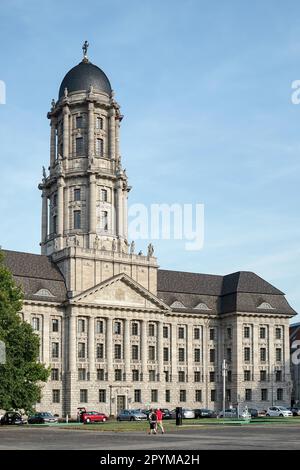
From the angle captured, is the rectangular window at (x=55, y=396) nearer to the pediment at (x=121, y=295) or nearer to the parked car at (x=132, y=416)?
the pediment at (x=121, y=295)

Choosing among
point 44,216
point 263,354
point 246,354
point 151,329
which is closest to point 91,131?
point 44,216

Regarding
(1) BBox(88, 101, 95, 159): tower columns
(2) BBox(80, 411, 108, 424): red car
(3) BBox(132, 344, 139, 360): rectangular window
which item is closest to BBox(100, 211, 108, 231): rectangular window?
(1) BBox(88, 101, 95, 159): tower columns

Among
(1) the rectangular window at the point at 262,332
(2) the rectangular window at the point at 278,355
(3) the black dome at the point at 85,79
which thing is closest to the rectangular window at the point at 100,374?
(1) the rectangular window at the point at 262,332

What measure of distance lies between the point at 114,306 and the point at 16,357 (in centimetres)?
3890

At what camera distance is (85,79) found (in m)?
121

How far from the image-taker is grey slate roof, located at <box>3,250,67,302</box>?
104125 millimetres

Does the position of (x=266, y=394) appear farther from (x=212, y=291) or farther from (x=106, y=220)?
(x=106, y=220)

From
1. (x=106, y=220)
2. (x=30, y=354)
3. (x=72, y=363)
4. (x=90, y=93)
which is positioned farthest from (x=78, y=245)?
(x=30, y=354)

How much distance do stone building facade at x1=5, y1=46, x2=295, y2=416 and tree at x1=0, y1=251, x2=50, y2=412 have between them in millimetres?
32673

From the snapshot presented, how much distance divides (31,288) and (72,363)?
10.9 metres

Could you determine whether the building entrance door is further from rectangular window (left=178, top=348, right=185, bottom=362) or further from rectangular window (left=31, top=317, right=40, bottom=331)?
rectangular window (left=31, top=317, right=40, bottom=331)

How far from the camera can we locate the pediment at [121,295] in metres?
106

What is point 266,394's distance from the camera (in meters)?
118

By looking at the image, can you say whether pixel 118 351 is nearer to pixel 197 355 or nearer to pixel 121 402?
pixel 121 402
